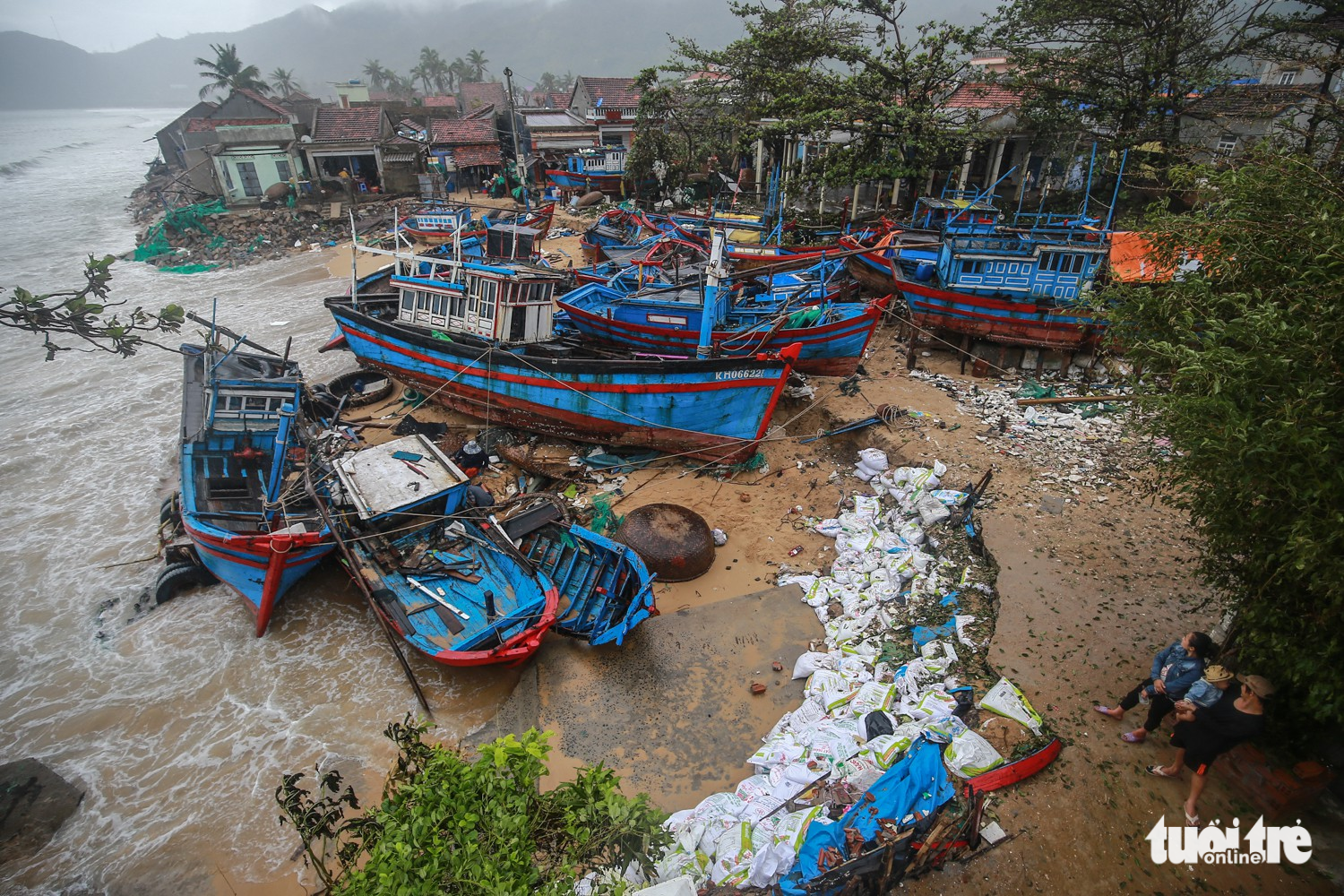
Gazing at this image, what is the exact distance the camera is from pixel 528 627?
7.75 metres

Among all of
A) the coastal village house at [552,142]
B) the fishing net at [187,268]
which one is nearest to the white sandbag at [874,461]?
the fishing net at [187,268]

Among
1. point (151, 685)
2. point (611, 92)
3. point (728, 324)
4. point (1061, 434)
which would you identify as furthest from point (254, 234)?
point (1061, 434)

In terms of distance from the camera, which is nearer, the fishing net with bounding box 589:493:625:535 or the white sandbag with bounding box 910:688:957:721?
the white sandbag with bounding box 910:688:957:721

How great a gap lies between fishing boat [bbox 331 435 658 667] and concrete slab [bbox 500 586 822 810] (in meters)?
0.46

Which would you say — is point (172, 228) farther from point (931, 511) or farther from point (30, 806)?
point (931, 511)

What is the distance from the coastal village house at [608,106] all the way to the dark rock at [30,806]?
35393 millimetres

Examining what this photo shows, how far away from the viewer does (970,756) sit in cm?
550

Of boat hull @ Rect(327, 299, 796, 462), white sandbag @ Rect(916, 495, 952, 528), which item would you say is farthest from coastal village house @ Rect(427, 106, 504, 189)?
white sandbag @ Rect(916, 495, 952, 528)

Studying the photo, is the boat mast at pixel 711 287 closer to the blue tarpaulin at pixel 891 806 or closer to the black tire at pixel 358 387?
the blue tarpaulin at pixel 891 806

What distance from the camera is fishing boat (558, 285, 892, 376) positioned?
1315 centimetres

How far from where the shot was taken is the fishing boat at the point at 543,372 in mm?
11086

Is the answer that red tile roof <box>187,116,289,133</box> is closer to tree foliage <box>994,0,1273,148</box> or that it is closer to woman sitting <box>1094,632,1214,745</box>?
tree foliage <box>994,0,1273,148</box>

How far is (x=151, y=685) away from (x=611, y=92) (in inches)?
1695

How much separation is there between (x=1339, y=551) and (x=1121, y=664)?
10.1 feet
